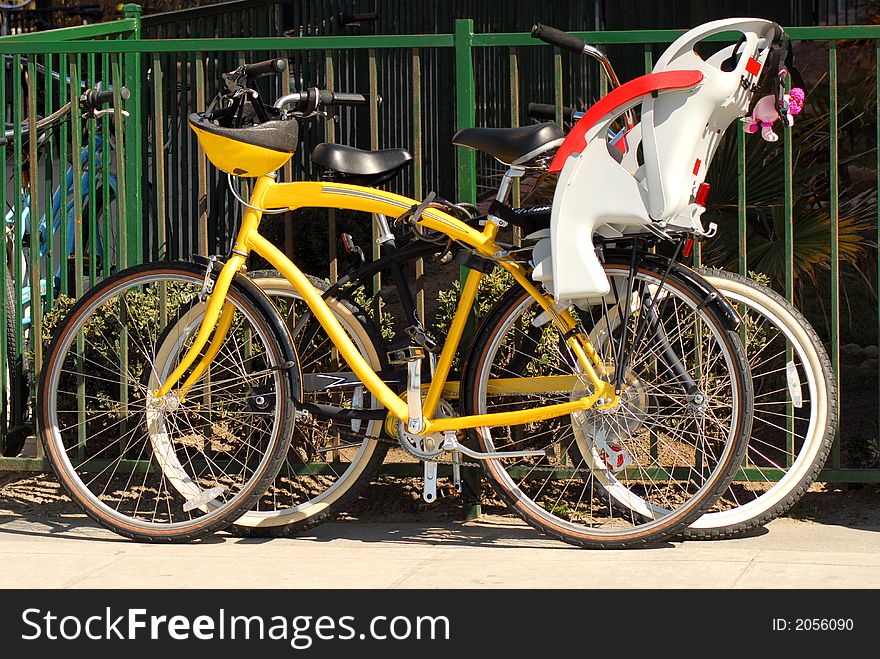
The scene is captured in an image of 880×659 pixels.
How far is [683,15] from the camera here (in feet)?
30.1

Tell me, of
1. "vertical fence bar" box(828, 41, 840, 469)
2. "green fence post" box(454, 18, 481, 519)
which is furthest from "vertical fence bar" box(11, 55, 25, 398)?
"vertical fence bar" box(828, 41, 840, 469)

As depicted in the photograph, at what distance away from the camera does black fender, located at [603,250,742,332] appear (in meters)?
4.10

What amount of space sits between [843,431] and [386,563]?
8.33 feet

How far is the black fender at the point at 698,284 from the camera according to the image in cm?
410

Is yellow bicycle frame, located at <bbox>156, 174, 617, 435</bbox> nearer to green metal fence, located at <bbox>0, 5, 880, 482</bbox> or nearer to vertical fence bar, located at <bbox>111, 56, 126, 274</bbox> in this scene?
green metal fence, located at <bbox>0, 5, 880, 482</bbox>

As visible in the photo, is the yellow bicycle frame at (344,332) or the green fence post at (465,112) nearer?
the yellow bicycle frame at (344,332)

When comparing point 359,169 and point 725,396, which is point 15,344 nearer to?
point 359,169

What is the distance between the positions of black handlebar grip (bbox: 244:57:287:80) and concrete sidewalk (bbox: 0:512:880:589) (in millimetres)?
1621

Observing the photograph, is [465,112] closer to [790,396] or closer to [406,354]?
[406,354]

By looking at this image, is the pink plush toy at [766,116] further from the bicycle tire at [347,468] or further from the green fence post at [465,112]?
the bicycle tire at [347,468]

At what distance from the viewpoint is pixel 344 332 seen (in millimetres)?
4449

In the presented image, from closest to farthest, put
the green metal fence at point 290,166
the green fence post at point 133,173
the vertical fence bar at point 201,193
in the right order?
the green metal fence at point 290,166, the vertical fence bar at point 201,193, the green fence post at point 133,173

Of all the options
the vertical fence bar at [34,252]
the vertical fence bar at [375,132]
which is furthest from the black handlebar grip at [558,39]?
the vertical fence bar at [34,252]
